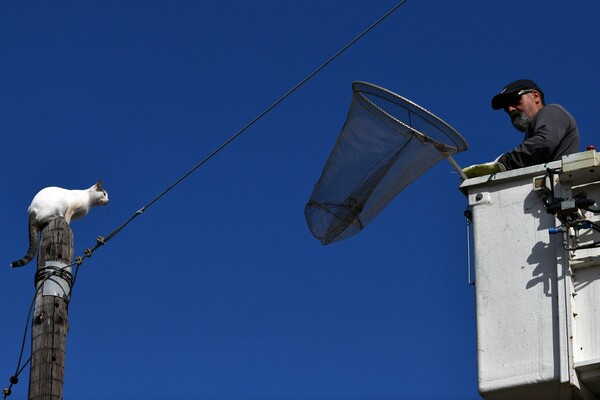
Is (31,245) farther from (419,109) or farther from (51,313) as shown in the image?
(419,109)

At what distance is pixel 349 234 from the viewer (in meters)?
12.3

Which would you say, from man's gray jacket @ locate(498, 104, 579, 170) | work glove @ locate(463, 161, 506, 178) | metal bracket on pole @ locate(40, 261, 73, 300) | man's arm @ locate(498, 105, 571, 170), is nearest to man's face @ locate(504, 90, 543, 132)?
man's gray jacket @ locate(498, 104, 579, 170)

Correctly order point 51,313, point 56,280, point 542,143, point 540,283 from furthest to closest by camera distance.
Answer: point 56,280 → point 51,313 → point 542,143 → point 540,283

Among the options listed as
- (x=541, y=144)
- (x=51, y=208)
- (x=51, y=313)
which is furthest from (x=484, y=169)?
(x=51, y=208)

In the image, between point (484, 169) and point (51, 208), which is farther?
point (51, 208)

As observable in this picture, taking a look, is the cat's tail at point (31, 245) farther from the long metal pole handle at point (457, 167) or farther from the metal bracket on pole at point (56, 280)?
the long metal pole handle at point (457, 167)

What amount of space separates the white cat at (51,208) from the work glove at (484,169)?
5.47 meters

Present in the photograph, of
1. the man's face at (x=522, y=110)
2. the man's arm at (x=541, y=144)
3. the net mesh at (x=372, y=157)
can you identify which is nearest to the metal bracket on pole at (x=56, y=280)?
the net mesh at (x=372, y=157)

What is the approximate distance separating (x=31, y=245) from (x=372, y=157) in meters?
4.91

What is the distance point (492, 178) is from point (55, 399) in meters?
4.62

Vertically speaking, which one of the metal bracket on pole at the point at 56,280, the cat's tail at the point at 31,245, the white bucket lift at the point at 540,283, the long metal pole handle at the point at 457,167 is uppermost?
the cat's tail at the point at 31,245

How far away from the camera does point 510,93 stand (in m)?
12.0

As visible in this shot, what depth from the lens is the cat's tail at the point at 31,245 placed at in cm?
1505

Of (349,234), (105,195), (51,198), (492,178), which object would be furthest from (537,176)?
(105,195)
